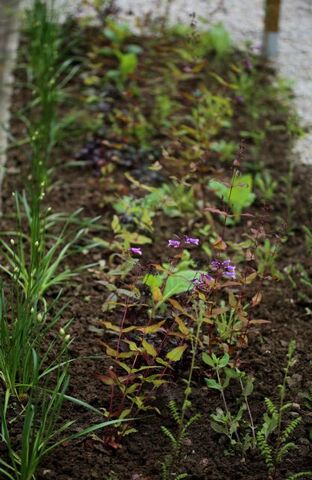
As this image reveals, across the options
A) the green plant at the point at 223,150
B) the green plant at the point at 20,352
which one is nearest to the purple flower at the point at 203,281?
the green plant at the point at 20,352

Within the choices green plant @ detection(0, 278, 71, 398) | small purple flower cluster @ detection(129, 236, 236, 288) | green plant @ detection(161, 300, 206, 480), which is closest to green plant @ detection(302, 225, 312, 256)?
small purple flower cluster @ detection(129, 236, 236, 288)

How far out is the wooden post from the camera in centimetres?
504

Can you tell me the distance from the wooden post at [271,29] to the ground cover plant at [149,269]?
16 centimetres

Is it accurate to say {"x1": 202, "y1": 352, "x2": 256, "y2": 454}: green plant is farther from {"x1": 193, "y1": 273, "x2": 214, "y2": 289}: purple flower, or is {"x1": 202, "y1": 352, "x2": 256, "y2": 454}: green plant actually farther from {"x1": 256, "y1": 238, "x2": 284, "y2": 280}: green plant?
{"x1": 256, "y1": 238, "x2": 284, "y2": 280}: green plant

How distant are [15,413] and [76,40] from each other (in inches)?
114

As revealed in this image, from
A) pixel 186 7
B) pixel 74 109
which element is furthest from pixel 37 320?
pixel 186 7

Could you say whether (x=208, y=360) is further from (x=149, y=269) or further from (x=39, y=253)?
(x=39, y=253)

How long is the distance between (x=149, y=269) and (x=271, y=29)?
9.87 ft

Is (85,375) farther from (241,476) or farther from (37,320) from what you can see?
(241,476)

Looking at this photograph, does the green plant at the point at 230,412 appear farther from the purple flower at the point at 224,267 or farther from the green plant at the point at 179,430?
the purple flower at the point at 224,267

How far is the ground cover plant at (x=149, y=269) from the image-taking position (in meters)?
2.47

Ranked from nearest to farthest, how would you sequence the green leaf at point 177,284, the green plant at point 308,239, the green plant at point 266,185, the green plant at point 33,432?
the green plant at point 33,432 < the green leaf at point 177,284 < the green plant at point 308,239 < the green plant at point 266,185

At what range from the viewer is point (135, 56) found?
483 centimetres

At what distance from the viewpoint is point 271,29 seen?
515 cm
